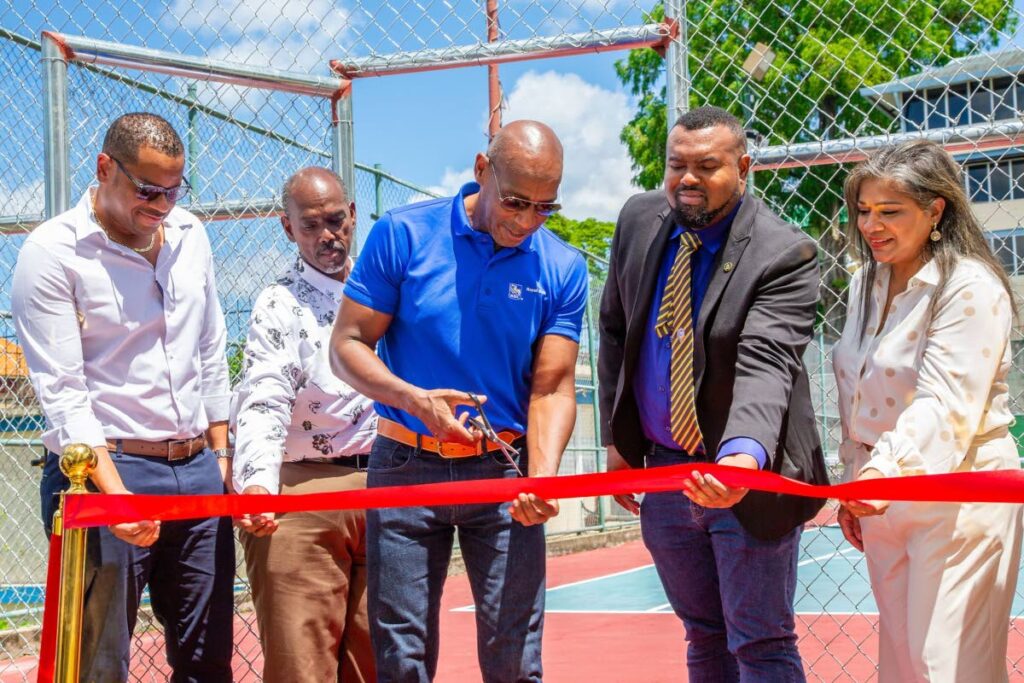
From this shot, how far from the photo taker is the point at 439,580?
356 centimetres

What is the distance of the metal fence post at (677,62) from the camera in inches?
175

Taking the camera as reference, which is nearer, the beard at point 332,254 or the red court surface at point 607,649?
the beard at point 332,254

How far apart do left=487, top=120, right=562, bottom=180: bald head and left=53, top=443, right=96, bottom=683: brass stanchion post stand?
1.47 m

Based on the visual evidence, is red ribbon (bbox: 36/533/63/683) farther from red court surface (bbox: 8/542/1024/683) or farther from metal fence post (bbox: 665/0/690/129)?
metal fence post (bbox: 665/0/690/129)

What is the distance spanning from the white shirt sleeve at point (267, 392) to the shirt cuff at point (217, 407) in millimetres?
169

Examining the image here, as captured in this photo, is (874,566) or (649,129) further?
(649,129)

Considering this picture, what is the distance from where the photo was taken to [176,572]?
12.6 feet

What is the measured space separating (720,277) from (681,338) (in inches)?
8.7

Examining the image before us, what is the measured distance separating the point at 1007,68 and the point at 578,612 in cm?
784

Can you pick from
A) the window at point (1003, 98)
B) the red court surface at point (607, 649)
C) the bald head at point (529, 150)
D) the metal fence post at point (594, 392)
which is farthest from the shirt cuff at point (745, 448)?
the metal fence post at point (594, 392)

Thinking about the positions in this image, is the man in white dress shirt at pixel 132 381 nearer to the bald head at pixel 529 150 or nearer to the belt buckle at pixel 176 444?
the belt buckle at pixel 176 444

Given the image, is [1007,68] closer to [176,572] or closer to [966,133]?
[966,133]

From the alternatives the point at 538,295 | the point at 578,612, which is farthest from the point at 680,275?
the point at 578,612

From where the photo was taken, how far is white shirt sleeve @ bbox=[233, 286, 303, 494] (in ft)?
12.4
